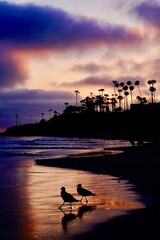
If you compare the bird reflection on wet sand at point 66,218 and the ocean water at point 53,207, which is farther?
the bird reflection on wet sand at point 66,218

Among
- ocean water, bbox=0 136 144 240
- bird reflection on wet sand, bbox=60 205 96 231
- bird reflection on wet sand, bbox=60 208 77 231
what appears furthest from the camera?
bird reflection on wet sand, bbox=60 205 96 231

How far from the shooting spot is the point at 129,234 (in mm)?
9430

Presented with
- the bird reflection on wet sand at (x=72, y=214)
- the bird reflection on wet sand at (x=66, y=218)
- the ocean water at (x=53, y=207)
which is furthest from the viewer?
the bird reflection on wet sand at (x=72, y=214)

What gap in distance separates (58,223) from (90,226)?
811 millimetres

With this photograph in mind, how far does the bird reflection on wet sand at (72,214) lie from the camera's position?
10562 millimetres

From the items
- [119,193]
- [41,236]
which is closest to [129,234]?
[41,236]

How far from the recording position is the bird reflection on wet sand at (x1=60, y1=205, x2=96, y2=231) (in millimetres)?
10562

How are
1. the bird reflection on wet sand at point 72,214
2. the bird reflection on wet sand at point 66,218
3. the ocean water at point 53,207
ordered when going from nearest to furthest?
1. the ocean water at point 53,207
2. the bird reflection on wet sand at point 66,218
3. the bird reflection on wet sand at point 72,214

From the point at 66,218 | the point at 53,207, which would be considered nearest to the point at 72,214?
the point at 66,218

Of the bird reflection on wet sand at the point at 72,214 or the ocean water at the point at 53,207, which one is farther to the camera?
the bird reflection on wet sand at the point at 72,214

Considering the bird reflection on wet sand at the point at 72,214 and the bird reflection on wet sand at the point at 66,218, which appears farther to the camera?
the bird reflection on wet sand at the point at 72,214

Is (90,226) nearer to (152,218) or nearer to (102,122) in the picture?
(152,218)

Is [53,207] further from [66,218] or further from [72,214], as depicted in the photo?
[66,218]

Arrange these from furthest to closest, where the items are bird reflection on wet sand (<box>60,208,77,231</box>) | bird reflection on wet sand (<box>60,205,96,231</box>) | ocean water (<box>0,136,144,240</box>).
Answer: bird reflection on wet sand (<box>60,205,96,231</box>)
bird reflection on wet sand (<box>60,208,77,231</box>)
ocean water (<box>0,136,144,240</box>)
